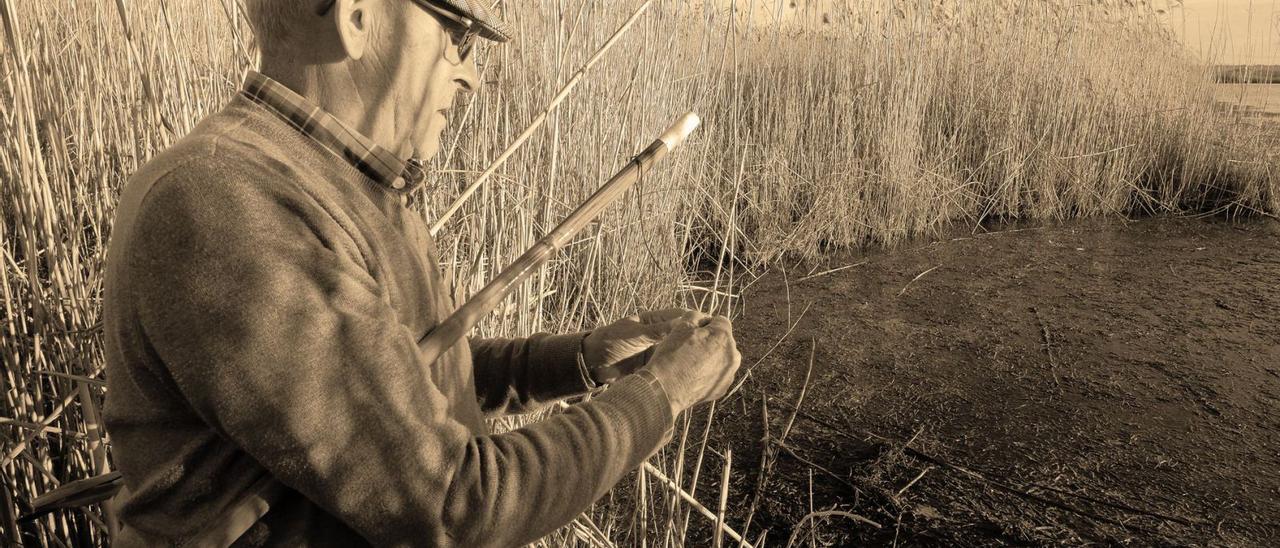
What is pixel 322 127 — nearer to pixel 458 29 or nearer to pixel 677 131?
pixel 458 29

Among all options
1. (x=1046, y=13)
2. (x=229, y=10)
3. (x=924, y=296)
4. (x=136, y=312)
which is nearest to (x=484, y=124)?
(x=229, y=10)

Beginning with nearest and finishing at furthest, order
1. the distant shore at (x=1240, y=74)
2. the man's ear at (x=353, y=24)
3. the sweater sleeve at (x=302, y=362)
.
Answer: the sweater sleeve at (x=302, y=362), the man's ear at (x=353, y=24), the distant shore at (x=1240, y=74)

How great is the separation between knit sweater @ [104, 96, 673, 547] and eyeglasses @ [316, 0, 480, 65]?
144mm

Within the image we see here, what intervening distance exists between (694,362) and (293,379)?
14.5 inches

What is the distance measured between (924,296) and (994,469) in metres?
1.33

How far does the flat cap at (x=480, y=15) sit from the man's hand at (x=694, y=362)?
1.06 feet

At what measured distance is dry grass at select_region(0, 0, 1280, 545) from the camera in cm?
143

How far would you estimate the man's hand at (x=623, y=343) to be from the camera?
997 millimetres

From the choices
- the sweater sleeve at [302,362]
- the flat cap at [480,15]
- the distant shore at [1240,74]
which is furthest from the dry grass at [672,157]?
the sweater sleeve at [302,362]

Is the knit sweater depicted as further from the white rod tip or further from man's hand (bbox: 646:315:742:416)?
the white rod tip

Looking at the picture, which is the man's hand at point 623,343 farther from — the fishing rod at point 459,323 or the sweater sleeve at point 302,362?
the sweater sleeve at point 302,362

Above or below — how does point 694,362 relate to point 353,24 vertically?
below

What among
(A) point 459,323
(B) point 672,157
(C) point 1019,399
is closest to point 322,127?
(A) point 459,323

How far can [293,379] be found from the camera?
1.98 feet
